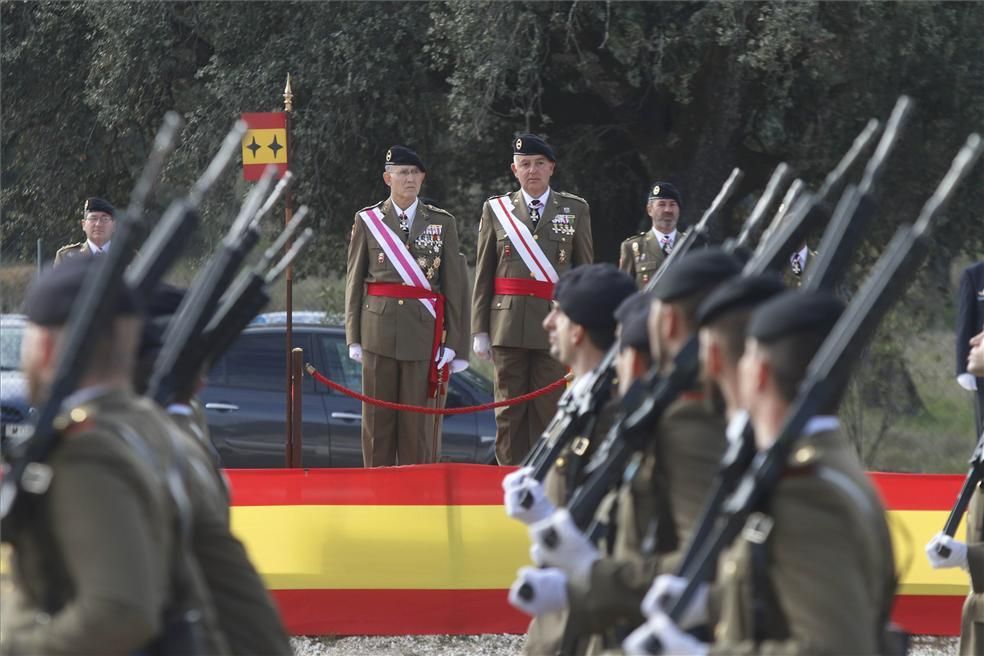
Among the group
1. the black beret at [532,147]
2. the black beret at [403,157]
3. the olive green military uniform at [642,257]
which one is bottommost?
the olive green military uniform at [642,257]

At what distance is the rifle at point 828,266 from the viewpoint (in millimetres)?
3250

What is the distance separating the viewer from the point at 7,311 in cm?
1684

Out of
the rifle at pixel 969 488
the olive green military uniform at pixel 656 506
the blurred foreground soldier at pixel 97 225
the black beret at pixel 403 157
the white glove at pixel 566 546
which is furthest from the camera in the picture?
the blurred foreground soldier at pixel 97 225

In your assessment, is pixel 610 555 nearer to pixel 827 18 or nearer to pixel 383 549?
pixel 383 549

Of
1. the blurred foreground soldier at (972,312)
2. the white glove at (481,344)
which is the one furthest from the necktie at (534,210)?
the blurred foreground soldier at (972,312)

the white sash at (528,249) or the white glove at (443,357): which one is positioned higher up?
the white sash at (528,249)

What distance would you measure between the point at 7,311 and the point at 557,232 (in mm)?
9086

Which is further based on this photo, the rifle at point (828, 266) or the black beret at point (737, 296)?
the black beret at point (737, 296)

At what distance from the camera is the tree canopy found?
522 inches

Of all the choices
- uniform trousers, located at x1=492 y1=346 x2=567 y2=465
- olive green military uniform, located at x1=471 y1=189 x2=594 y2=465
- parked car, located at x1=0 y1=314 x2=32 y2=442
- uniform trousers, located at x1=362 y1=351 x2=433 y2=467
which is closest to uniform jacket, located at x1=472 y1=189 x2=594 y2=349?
olive green military uniform, located at x1=471 y1=189 x2=594 y2=465

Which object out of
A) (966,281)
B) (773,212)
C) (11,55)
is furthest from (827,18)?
(11,55)

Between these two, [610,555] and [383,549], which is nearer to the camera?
[610,555]

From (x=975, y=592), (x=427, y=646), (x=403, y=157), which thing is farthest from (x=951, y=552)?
(x=403, y=157)

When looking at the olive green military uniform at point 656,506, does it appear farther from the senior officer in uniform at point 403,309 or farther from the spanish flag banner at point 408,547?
the senior officer in uniform at point 403,309
